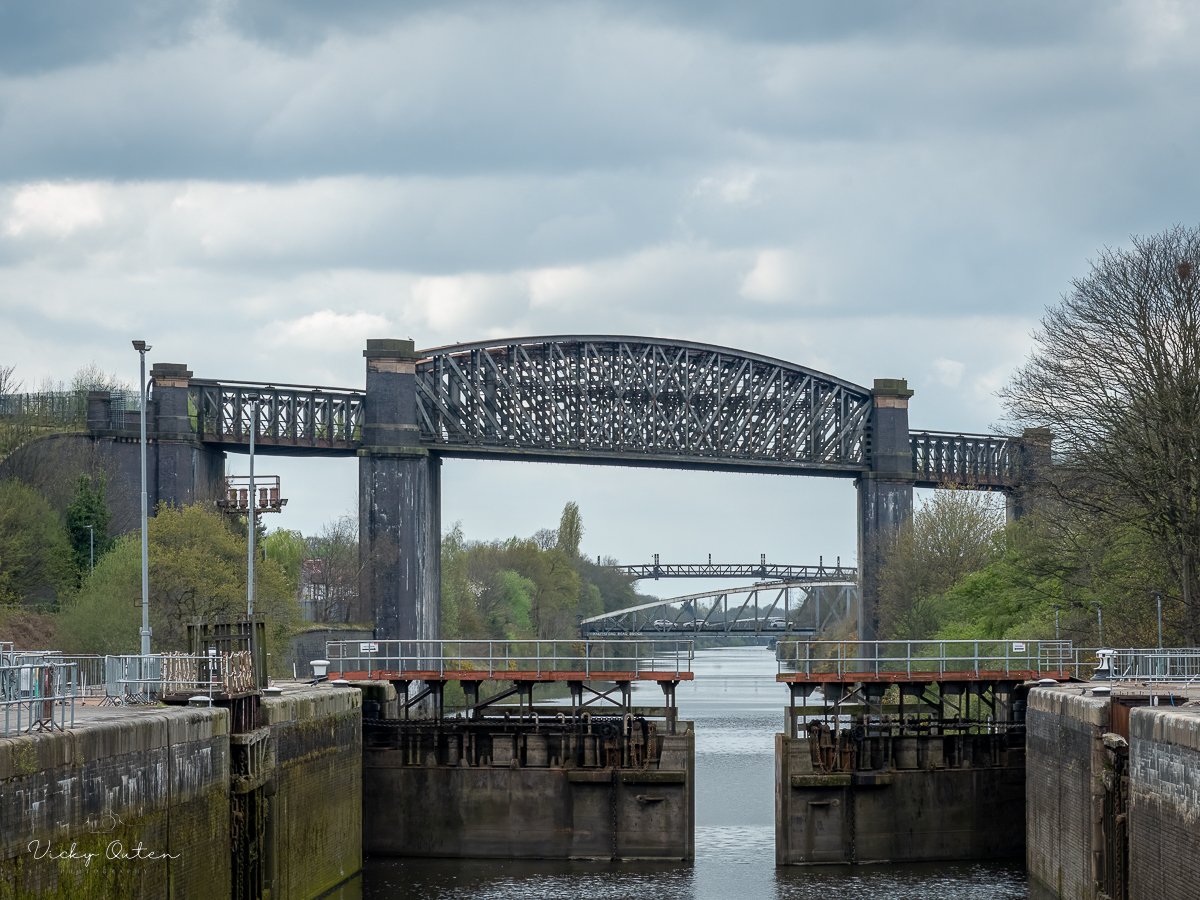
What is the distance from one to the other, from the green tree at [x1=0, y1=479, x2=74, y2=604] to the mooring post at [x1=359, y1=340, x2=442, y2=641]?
14.3 m

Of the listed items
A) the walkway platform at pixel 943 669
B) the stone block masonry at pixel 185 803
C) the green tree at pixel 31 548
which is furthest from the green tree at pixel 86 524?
the walkway platform at pixel 943 669

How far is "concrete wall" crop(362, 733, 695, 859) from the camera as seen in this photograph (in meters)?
44.5

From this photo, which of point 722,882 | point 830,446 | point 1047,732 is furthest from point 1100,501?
point 830,446

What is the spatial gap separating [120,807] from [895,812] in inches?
1031

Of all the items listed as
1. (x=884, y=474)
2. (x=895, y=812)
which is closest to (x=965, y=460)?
(x=884, y=474)

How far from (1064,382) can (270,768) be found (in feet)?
93.2

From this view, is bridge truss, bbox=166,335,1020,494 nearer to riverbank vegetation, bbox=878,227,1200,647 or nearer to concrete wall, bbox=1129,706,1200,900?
riverbank vegetation, bbox=878,227,1200,647

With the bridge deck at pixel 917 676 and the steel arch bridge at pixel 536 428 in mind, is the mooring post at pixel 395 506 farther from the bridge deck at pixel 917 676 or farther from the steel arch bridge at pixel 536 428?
the bridge deck at pixel 917 676

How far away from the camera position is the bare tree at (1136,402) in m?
47.3

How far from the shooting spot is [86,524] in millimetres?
75188

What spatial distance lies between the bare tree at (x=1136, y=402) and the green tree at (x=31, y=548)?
138ft

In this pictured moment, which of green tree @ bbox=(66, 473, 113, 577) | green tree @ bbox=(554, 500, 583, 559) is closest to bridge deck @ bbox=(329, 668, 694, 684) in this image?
green tree @ bbox=(66, 473, 113, 577)

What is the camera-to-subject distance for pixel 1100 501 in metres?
49.6

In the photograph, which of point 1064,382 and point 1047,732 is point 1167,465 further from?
point 1047,732
